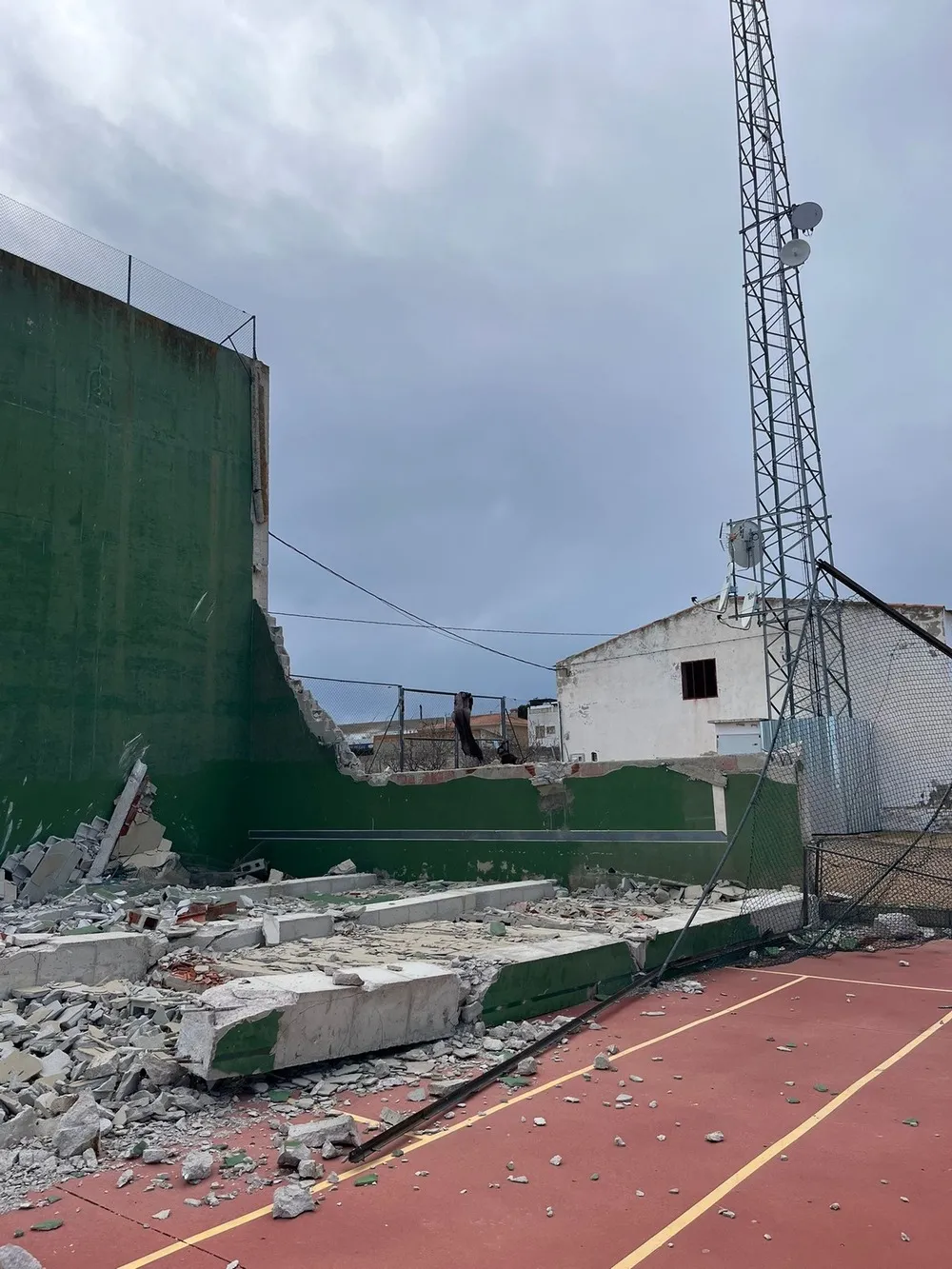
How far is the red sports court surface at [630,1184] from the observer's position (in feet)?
12.9

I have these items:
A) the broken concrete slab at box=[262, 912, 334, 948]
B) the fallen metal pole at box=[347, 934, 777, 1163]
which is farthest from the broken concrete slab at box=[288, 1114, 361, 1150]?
the broken concrete slab at box=[262, 912, 334, 948]

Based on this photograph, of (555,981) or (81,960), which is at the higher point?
(81,960)

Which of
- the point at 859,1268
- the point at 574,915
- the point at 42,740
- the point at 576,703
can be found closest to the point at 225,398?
the point at 42,740

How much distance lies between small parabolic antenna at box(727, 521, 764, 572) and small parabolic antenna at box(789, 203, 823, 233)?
7605 mm

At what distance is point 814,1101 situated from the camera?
5.75 m

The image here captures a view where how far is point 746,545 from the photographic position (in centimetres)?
2222

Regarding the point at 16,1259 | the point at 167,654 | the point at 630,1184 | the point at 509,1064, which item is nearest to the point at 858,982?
the point at 509,1064

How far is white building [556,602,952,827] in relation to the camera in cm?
1612

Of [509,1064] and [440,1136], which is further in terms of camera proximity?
[509,1064]

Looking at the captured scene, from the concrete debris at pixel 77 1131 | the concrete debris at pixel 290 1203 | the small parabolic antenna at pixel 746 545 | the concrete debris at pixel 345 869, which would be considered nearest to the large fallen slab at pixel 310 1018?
the concrete debris at pixel 77 1131

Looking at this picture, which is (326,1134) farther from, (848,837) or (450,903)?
(848,837)

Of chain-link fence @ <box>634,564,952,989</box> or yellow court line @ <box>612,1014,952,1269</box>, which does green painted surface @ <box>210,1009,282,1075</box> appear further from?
chain-link fence @ <box>634,564,952,989</box>

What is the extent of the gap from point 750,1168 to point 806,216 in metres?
23.4

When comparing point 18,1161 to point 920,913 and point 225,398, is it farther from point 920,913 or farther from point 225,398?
point 225,398
